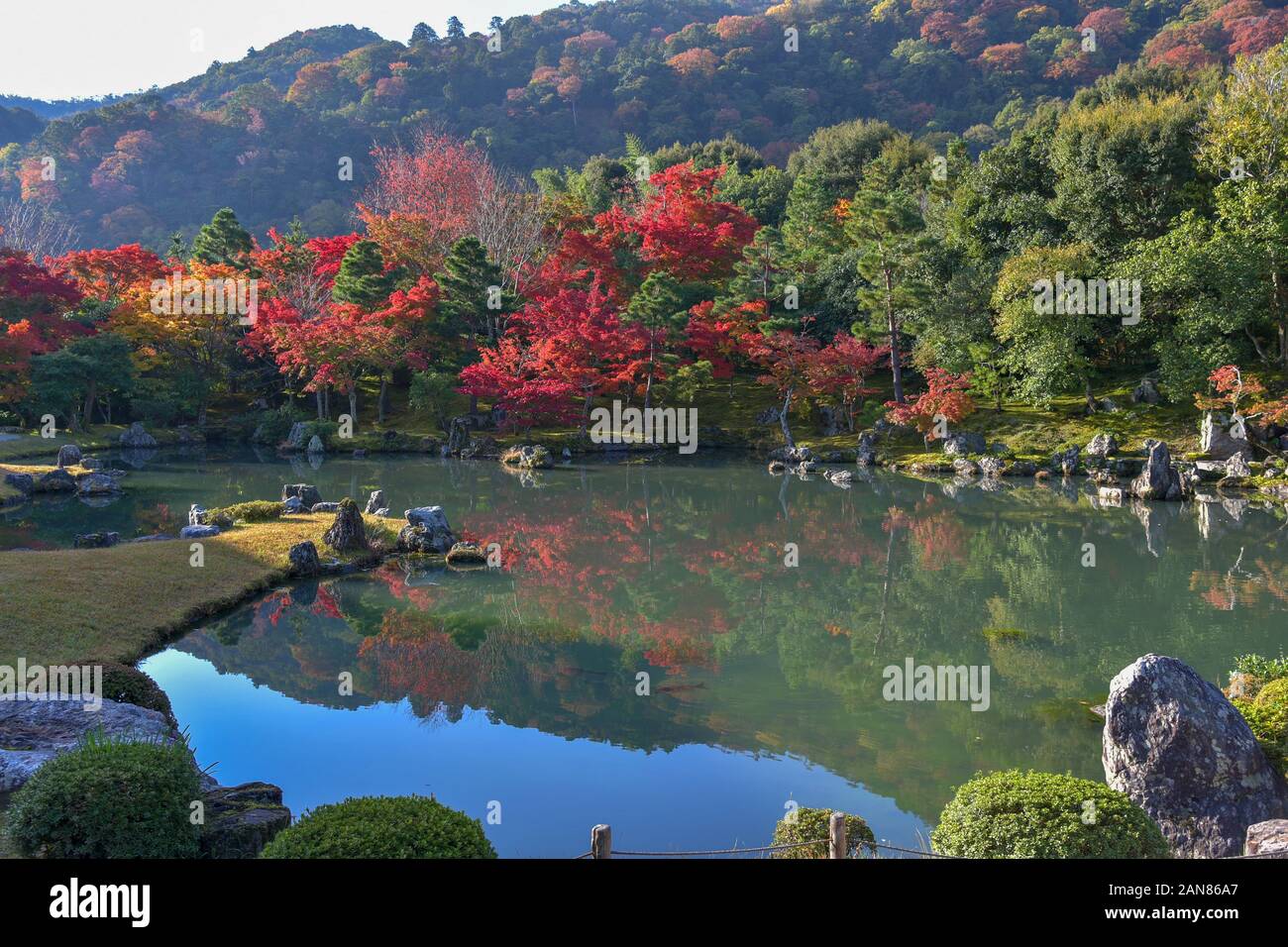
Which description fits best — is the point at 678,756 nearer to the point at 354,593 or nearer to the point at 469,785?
the point at 469,785

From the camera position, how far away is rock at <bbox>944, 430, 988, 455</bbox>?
29.4 m

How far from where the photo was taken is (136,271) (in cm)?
3769

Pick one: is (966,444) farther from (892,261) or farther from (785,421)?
(892,261)

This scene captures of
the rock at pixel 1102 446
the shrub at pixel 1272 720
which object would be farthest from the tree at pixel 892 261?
the shrub at pixel 1272 720

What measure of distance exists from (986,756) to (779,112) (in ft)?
232

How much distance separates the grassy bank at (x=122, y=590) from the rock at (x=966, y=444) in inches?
766

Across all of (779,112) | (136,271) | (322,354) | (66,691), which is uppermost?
(779,112)

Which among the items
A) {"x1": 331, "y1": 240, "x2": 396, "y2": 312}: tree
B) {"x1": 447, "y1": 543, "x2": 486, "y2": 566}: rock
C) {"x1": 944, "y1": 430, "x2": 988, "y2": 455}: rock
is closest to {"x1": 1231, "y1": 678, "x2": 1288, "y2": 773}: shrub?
{"x1": 447, "y1": 543, "x2": 486, "y2": 566}: rock

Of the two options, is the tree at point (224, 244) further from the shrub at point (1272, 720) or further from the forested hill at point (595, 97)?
the shrub at point (1272, 720)

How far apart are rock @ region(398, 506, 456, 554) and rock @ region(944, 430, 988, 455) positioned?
17105 mm

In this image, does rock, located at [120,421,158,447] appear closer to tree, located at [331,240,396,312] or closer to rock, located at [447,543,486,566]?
tree, located at [331,240,396,312]

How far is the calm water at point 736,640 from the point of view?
870 cm

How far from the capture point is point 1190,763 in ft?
22.8
